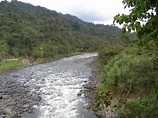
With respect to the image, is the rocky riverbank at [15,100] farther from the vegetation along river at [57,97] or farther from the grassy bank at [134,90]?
the grassy bank at [134,90]

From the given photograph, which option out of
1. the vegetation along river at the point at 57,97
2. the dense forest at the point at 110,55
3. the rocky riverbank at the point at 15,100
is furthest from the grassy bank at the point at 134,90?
the rocky riverbank at the point at 15,100

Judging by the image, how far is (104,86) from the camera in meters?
26.0

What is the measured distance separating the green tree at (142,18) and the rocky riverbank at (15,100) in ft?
61.4

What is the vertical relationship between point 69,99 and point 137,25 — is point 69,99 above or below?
below

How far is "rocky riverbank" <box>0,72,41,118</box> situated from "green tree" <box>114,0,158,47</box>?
737 inches

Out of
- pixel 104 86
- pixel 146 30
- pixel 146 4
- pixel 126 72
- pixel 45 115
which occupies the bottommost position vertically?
pixel 45 115

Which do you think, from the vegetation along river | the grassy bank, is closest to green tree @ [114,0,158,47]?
the grassy bank

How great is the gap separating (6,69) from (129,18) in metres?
56.9

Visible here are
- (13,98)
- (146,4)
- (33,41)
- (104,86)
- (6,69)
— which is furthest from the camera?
(33,41)

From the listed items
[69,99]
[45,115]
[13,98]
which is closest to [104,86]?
[69,99]

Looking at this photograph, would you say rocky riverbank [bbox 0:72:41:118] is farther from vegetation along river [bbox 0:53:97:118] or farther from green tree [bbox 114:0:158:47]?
green tree [bbox 114:0:158:47]

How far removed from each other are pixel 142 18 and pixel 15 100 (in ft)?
82.9

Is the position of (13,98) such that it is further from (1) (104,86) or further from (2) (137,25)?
(2) (137,25)

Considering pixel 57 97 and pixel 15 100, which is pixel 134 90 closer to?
pixel 57 97
